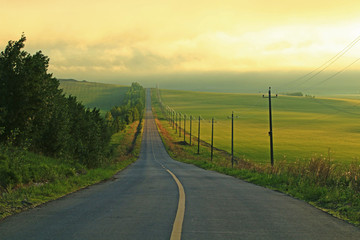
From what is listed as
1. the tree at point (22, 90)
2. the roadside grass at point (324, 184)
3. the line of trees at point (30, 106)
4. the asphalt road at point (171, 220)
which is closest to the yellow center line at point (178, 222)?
the asphalt road at point (171, 220)

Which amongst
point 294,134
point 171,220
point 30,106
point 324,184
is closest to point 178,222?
point 171,220

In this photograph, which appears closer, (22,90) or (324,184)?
(324,184)

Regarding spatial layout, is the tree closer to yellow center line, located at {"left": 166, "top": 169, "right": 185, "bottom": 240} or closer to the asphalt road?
the asphalt road

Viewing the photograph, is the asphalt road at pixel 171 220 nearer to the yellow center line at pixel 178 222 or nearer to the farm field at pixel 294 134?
the yellow center line at pixel 178 222

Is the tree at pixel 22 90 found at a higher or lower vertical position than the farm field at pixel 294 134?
higher

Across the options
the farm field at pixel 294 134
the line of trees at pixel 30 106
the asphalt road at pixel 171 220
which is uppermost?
the line of trees at pixel 30 106

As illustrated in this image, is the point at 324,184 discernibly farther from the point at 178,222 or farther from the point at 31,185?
the point at 31,185

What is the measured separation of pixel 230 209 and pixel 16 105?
13475 mm

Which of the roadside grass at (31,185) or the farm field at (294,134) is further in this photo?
Result: the farm field at (294,134)

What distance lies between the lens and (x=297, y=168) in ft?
66.9

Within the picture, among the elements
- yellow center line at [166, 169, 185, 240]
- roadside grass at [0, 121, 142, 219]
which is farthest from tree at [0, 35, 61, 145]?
yellow center line at [166, 169, 185, 240]

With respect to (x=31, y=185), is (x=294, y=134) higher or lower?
lower

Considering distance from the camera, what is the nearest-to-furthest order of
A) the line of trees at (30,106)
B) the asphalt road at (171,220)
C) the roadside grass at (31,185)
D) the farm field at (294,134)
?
1. the asphalt road at (171,220)
2. the roadside grass at (31,185)
3. the line of trees at (30,106)
4. the farm field at (294,134)

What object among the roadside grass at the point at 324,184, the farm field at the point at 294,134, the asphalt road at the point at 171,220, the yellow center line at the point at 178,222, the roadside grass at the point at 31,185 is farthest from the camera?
the farm field at the point at 294,134
